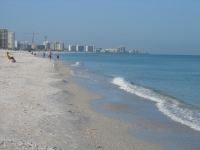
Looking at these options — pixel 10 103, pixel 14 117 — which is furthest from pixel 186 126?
pixel 10 103

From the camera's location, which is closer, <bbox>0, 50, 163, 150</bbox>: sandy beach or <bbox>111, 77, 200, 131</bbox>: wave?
<bbox>0, 50, 163, 150</bbox>: sandy beach

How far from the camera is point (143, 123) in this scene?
10.1 m

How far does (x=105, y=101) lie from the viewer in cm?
1448

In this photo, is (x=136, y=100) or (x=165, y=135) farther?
(x=136, y=100)

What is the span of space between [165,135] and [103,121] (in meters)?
2.07

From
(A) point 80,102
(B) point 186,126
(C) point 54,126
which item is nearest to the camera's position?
(C) point 54,126

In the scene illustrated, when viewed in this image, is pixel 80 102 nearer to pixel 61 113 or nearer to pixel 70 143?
pixel 61 113

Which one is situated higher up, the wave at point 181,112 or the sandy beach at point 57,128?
the sandy beach at point 57,128

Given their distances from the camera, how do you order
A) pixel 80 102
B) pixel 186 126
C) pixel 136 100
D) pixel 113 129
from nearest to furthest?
pixel 113 129 < pixel 186 126 < pixel 80 102 < pixel 136 100

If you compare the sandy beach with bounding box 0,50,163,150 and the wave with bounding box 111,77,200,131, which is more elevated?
the sandy beach with bounding box 0,50,163,150

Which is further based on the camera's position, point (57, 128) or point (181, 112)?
point (181, 112)

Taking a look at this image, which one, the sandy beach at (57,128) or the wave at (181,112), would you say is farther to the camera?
the wave at (181,112)

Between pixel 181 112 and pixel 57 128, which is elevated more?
pixel 57 128

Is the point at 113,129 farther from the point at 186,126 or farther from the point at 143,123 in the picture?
the point at 186,126
